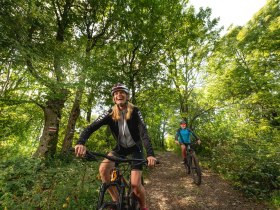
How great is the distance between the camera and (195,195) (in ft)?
23.4

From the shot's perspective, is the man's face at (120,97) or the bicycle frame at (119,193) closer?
the bicycle frame at (119,193)

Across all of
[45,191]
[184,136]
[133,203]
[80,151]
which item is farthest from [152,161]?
[184,136]

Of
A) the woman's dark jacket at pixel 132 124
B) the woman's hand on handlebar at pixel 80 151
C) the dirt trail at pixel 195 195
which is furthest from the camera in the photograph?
the dirt trail at pixel 195 195

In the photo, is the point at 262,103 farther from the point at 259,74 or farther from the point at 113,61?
the point at 113,61

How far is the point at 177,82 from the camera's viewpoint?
17.5 m

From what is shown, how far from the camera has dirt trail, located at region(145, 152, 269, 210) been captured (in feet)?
20.3

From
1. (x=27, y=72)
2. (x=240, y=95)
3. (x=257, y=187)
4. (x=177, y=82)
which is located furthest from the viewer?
(x=177, y=82)

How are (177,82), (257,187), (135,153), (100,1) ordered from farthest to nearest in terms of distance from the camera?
1. (177,82)
2. (100,1)
3. (257,187)
4. (135,153)

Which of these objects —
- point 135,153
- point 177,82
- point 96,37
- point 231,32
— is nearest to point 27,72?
point 96,37

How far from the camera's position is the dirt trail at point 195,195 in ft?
20.3

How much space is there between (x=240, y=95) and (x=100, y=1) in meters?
10.7

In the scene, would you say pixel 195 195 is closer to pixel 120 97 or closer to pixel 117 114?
pixel 117 114

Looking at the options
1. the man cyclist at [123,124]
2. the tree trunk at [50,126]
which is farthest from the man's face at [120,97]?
the tree trunk at [50,126]

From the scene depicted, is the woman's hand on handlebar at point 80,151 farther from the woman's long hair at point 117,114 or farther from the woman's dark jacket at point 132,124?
the woman's long hair at point 117,114
